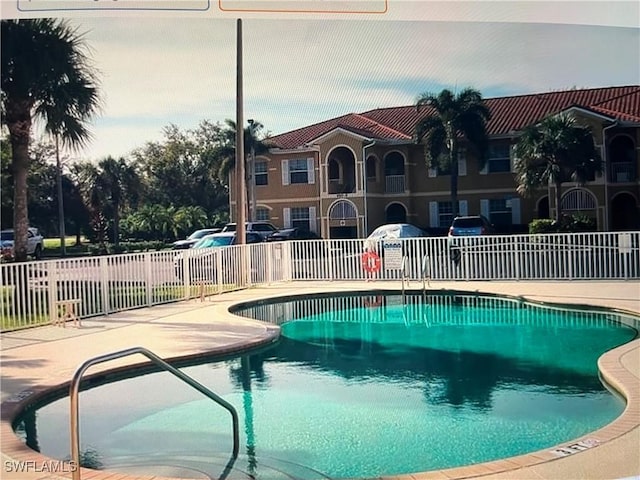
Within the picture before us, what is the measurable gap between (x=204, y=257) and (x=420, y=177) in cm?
392

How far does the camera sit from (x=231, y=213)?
12.0 meters

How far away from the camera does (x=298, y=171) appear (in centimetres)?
1290

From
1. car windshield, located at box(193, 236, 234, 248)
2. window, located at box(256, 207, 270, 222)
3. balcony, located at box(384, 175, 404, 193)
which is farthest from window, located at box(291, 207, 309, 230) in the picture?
balcony, located at box(384, 175, 404, 193)

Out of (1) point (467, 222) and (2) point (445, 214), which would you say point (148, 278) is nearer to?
(2) point (445, 214)

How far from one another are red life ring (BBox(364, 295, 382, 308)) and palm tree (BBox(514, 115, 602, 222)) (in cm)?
316

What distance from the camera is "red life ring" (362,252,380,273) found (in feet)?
43.4

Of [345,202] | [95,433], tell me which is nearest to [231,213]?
[345,202]

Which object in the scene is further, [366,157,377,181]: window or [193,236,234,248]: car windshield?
[366,157,377,181]: window

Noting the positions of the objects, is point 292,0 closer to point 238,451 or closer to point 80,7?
point 80,7

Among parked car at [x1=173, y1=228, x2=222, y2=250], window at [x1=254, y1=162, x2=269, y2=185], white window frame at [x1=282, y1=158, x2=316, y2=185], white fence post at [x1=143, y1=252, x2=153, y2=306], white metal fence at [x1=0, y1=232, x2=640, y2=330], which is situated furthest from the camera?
window at [x1=254, y1=162, x2=269, y2=185]

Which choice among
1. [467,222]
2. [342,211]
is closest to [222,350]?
[342,211]

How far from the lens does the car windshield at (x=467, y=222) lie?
490 inches

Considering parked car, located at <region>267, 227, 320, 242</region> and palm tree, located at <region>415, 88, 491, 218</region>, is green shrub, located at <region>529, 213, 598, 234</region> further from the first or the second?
parked car, located at <region>267, 227, 320, 242</region>

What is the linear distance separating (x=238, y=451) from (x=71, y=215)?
211 inches
